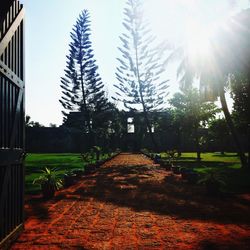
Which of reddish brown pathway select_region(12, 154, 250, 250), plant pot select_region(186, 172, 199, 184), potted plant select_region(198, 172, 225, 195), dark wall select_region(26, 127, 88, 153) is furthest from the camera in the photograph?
dark wall select_region(26, 127, 88, 153)

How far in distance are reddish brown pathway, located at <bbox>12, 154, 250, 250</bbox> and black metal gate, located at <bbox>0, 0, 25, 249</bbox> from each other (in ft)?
1.24

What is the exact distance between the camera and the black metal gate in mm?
3906

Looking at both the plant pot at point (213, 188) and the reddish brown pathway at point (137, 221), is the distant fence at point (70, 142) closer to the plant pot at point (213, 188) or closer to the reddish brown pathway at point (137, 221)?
the plant pot at point (213, 188)

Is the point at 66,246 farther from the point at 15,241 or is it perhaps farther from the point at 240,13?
the point at 240,13

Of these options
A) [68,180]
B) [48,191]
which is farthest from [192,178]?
[48,191]

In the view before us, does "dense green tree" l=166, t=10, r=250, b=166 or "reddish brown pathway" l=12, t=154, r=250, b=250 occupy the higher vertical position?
"dense green tree" l=166, t=10, r=250, b=166

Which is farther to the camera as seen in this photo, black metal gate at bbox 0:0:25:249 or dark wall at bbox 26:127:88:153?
dark wall at bbox 26:127:88:153

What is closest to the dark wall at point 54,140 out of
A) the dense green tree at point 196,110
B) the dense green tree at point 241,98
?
the dense green tree at point 196,110

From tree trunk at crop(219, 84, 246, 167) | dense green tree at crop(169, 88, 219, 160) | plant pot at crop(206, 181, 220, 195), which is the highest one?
dense green tree at crop(169, 88, 219, 160)

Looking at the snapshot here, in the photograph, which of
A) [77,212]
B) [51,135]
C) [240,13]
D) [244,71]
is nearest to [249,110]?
[244,71]

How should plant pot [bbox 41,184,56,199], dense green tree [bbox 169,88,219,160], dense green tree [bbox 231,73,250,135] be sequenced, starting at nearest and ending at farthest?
plant pot [bbox 41,184,56,199], dense green tree [bbox 231,73,250,135], dense green tree [bbox 169,88,219,160]

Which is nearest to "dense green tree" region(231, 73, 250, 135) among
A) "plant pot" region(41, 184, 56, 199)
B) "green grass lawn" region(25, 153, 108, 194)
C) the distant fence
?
"green grass lawn" region(25, 153, 108, 194)

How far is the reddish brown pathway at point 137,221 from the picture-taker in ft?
13.6

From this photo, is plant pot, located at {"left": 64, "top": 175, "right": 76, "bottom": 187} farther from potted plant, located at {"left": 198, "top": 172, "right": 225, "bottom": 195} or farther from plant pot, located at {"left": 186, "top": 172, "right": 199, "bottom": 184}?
potted plant, located at {"left": 198, "top": 172, "right": 225, "bottom": 195}
